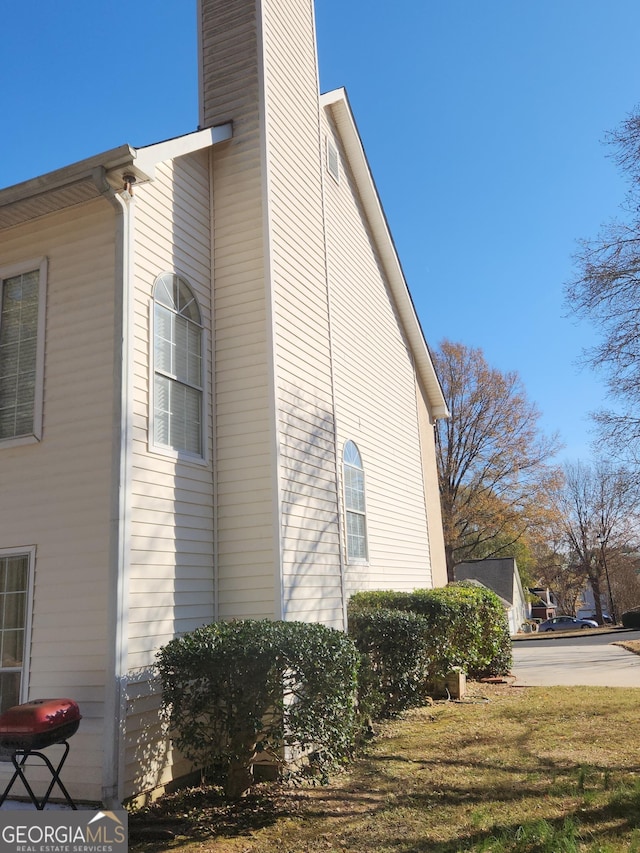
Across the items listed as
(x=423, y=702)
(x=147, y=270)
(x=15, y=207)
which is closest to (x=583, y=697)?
(x=423, y=702)

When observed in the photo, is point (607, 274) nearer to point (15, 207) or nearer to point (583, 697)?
point (583, 697)

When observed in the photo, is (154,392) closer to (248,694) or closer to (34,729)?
(248,694)

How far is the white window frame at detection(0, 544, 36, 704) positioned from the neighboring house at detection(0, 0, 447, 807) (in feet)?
0.06

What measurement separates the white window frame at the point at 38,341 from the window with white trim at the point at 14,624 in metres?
1.09

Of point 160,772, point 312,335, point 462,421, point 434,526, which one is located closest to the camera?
point 160,772

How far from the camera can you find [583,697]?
1001 centimetres

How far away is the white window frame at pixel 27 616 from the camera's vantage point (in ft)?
20.2

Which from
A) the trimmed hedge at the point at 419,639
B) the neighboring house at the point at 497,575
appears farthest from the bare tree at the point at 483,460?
the trimmed hedge at the point at 419,639

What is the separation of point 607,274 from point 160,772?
27.3ft

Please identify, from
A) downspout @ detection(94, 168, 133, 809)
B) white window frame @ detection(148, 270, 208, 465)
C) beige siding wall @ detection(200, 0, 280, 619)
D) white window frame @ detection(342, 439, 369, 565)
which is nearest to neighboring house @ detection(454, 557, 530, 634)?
white window frame @ detection(342, 439, 369, 565)

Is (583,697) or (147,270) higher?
(147,270)

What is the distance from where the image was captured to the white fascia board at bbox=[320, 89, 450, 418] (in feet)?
41.1

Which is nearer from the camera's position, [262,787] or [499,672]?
[262,787]

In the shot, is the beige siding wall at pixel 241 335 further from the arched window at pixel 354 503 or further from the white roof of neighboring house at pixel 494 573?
the white roof of neighboring house at pixel 494 573
